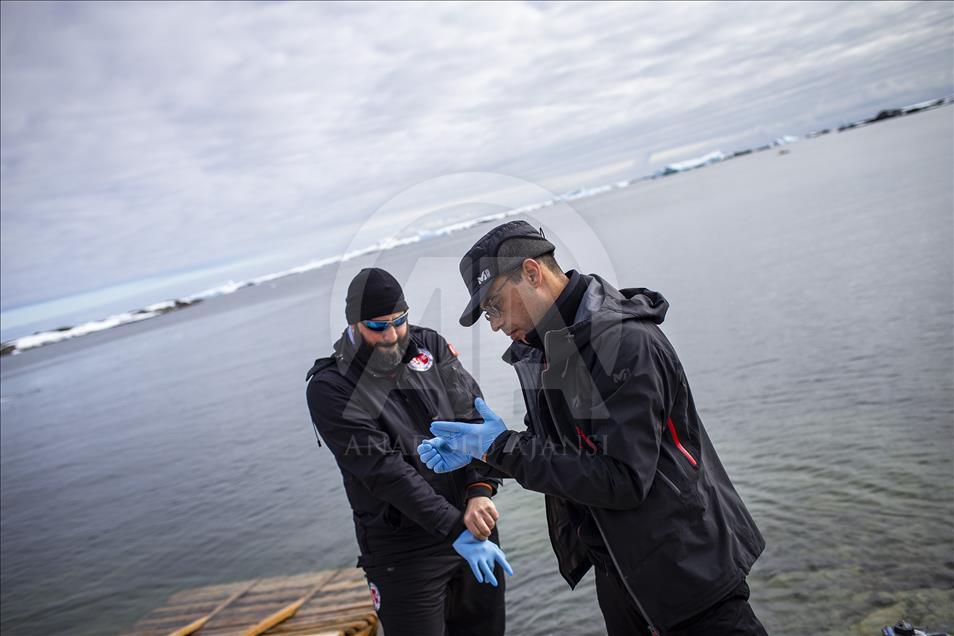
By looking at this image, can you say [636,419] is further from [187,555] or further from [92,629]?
[187,555]

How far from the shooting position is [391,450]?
4.30 meters

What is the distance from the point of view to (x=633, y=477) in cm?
263

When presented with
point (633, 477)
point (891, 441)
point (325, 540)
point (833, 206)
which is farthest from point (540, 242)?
point (833, 206)

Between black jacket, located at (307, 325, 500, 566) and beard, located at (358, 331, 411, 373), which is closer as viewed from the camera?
black jacket, located at (307, 325, 500, 566)

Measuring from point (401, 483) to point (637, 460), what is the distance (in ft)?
6.47

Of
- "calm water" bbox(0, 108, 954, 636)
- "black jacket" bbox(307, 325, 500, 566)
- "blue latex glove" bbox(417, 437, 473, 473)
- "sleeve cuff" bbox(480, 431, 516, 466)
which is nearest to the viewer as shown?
"sleeve cuff" bbox(480, 431, 516, 466)

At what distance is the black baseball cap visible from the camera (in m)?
3.01

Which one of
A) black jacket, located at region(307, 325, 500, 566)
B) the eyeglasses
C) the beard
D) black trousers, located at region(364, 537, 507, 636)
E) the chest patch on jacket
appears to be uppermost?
the eyeglasses

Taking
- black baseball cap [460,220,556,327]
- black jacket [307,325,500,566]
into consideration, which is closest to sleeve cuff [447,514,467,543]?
black jacket [307,325,500,566]

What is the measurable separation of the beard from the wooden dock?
144 inches

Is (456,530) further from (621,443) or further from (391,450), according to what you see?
(621,443)

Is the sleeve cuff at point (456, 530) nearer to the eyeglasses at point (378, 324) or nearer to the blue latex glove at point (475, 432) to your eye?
the blue latex glove at point (475, 432)

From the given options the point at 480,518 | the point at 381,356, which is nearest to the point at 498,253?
the point at 381,356

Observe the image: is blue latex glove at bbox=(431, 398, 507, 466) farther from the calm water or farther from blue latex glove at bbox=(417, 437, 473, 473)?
the calm water
